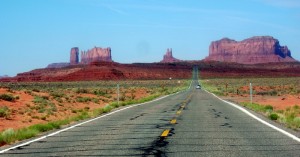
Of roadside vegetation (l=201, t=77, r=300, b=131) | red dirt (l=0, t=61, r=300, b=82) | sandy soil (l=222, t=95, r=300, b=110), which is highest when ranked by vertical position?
red dirt (l=0, t=61, r=300, b=82)

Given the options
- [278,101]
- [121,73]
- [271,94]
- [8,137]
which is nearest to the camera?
[8,137]

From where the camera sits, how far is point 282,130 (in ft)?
42.4

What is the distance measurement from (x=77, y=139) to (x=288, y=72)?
637 ft

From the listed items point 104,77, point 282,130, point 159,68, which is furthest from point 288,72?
point 282,130

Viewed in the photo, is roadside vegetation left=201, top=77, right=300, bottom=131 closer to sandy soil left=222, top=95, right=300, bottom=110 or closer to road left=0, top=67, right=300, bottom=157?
sandy soil left=222, top=95, right=300, bottom=110

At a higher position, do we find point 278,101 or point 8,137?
point 8,137

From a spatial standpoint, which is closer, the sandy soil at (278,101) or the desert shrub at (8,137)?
the desert shrub at (8,137)

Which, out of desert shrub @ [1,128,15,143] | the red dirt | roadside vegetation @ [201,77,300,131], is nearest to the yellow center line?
desert shrub @ [1,128,15,143]

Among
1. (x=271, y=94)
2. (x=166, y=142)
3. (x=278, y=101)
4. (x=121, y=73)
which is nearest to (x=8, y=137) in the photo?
(x=166, y=142)

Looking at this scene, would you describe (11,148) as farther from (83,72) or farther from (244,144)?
(83,72)

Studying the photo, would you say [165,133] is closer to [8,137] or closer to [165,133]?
[165,133]

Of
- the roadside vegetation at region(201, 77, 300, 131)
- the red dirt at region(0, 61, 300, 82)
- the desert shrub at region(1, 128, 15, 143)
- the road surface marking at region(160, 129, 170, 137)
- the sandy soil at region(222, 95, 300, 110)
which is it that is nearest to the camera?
the desert shrub at region(1, 128, 15, 143)

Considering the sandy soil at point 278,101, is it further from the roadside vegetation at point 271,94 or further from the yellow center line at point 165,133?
the yellow center line at point 165,133

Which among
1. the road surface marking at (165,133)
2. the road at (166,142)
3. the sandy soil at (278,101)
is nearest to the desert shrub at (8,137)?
the road at (166,142)
